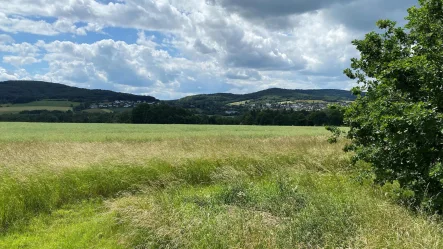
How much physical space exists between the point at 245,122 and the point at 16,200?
68872 mm

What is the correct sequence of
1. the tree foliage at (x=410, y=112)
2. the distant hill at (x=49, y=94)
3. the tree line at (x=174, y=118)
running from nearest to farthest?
the tree foliage at (x=410, y=112), the tree line at (x=174, y=118), the distant hill at (x=49, y=94)

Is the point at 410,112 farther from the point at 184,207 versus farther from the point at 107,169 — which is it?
the point at 107,169

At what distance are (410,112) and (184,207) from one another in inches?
197

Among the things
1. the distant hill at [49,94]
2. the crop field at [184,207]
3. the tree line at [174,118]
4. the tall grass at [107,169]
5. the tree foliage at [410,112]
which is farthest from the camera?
the distant hill at [49,94]

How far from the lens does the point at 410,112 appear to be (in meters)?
5.93

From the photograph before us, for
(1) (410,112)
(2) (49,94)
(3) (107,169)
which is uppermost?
(2) (49,94)

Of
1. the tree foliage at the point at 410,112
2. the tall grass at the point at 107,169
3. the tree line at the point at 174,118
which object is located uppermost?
the tree foliage at the point at 410,112

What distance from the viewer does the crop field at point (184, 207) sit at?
17.4 ft

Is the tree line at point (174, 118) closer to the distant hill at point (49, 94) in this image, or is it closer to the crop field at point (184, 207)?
the crop field at point (184, 207)

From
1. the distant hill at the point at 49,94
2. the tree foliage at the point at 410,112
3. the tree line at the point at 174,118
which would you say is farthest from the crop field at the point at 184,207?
the distant hill at the point at 49,94

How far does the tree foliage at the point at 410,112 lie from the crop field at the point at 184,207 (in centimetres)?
72

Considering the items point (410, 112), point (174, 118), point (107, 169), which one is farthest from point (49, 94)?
point (410, 112)

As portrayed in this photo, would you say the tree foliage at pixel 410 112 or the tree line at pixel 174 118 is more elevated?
the tree foliage at pixel 410 112

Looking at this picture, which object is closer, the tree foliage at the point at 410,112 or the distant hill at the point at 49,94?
the tree foliage at the point at 410,112
